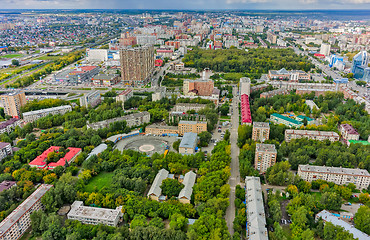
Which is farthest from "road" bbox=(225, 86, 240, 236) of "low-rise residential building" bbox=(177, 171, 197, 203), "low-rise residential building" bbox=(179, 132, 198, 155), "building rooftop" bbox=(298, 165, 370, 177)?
"building rooftop" bbox=(298, 165, 370, 177)

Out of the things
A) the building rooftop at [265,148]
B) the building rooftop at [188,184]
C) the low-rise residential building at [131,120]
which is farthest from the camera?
the low-rise residential building at [131,120]

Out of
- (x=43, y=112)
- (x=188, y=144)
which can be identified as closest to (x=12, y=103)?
(x=43, y=112)

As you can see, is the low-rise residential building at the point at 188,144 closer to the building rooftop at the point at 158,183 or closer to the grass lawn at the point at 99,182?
the building rooftop at the point at 158,183

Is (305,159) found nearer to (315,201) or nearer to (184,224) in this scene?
(315,201)

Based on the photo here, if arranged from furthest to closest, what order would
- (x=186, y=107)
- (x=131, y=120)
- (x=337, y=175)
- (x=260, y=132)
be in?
(x=186, y=107)
(x=131, y=120)
(x=260, y=132)
(x=337, y=175)

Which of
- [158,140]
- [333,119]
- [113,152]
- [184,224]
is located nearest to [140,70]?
[158,140]

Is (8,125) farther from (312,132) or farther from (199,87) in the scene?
(312,132)

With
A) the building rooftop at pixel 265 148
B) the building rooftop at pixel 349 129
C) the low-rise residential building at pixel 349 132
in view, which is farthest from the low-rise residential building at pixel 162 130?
the building rooftop at pixel 349 129
